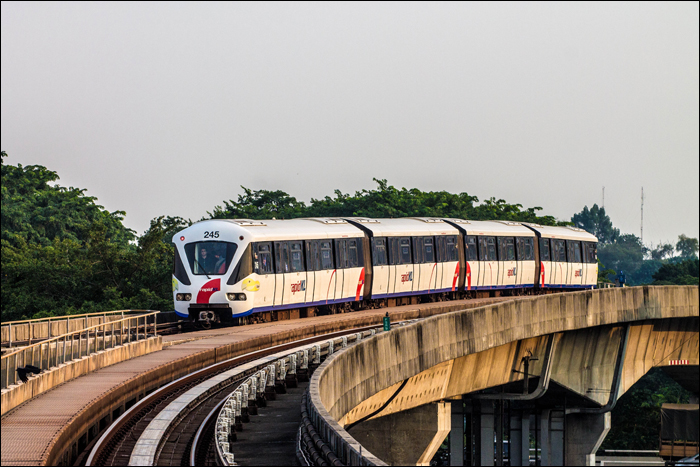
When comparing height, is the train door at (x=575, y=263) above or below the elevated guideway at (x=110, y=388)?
above

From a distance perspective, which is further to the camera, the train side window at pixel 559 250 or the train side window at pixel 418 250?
the train side window at pixel 559 250

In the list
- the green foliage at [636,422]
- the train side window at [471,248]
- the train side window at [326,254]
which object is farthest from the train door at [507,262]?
the green foliage at [636,422]

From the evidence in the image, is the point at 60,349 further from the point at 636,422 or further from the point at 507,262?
the point at 636,422

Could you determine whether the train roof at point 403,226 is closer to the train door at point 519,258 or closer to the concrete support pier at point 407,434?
the train door at point 519,258

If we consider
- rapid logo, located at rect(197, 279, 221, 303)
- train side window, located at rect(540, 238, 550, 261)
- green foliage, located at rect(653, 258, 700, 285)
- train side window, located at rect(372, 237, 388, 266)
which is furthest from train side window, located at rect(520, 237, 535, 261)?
green foliage, located at rect(653, 258, 700, 285)

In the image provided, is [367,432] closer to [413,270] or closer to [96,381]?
[96,381]

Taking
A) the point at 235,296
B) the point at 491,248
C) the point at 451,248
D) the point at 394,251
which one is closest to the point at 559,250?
the point at 491,248

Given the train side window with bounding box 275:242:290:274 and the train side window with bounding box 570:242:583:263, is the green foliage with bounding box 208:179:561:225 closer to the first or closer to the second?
the train side window with bounding box 570:242:583:263

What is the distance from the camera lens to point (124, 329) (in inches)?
944

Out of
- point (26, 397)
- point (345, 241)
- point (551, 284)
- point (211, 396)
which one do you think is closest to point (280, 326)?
point (345, 241)

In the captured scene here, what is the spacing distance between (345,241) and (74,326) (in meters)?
11.8

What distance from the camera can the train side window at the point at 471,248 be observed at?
4231cm

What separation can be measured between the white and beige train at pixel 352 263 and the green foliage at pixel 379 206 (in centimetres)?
2744

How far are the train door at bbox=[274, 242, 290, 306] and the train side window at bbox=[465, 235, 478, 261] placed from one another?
491 inches
